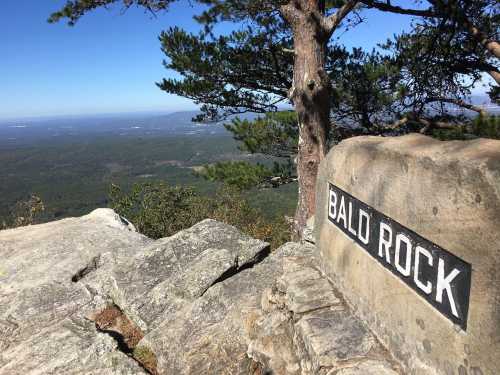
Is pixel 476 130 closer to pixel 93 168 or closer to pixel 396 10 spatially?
pixel 396 10

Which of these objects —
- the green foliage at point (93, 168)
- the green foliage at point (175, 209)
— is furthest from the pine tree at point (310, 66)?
the green foliage at point (93, 168)

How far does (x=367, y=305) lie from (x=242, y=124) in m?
5.77

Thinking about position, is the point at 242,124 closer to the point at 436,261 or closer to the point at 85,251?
the point at 85,251

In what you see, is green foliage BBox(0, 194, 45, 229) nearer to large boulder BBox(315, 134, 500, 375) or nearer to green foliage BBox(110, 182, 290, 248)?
green foliage BBox(110, 182, 290, 248)

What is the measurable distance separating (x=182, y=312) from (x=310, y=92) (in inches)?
139

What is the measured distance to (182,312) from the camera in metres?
3.88

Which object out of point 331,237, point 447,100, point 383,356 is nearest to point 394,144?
point 331,237

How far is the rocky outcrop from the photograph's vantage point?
262cm

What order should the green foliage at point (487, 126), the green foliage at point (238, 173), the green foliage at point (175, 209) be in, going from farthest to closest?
the green foliage at point (175, 209) → the green foliage at point (238, 173) → the green foliage at point (487, 126)

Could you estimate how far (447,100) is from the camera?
21.3 feet

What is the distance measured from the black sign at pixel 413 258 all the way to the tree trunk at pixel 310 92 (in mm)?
3301

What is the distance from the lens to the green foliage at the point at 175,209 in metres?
13.9

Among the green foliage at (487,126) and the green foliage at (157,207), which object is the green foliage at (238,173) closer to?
the green foliage at (487,126)

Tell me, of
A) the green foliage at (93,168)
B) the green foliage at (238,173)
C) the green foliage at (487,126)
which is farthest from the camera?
the green foliage at (93,168)
